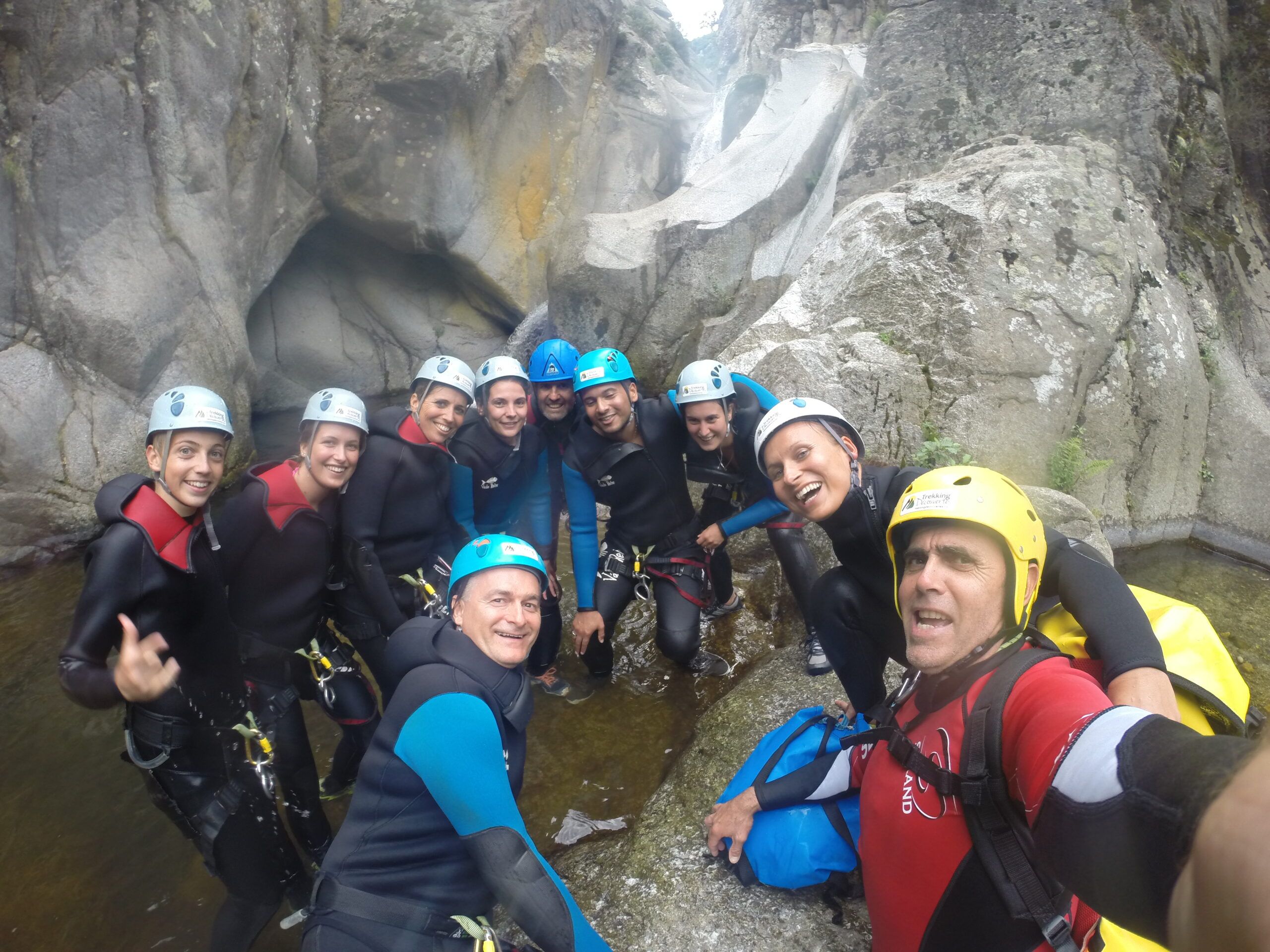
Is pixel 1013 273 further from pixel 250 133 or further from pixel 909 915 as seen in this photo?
pixel 250 133

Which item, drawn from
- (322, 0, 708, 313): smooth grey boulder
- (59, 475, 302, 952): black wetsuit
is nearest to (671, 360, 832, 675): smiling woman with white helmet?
(59, 475, 302, 952): black wetsuit

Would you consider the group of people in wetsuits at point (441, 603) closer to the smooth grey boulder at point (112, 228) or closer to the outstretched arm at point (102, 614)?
the outstretched arm at point (102, 614)

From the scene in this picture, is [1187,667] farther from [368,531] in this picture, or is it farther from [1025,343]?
[1025,343]

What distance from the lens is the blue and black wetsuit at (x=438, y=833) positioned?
1.98 meters

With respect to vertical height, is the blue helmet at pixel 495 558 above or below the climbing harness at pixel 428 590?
above

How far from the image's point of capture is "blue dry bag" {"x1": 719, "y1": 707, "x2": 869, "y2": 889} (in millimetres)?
2578

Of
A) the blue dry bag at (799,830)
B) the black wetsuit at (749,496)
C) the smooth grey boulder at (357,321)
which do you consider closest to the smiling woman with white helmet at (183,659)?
the blue dry bag at (799,830)

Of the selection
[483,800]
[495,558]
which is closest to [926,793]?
[483,800]

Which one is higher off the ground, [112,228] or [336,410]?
[112,228]

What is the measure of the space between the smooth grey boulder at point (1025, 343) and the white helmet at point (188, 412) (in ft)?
14.6

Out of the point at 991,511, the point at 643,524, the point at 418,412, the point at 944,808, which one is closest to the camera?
the point at 944,808

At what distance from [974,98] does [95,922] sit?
35.3 ft

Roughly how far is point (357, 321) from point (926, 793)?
1718cm

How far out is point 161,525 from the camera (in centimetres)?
258
